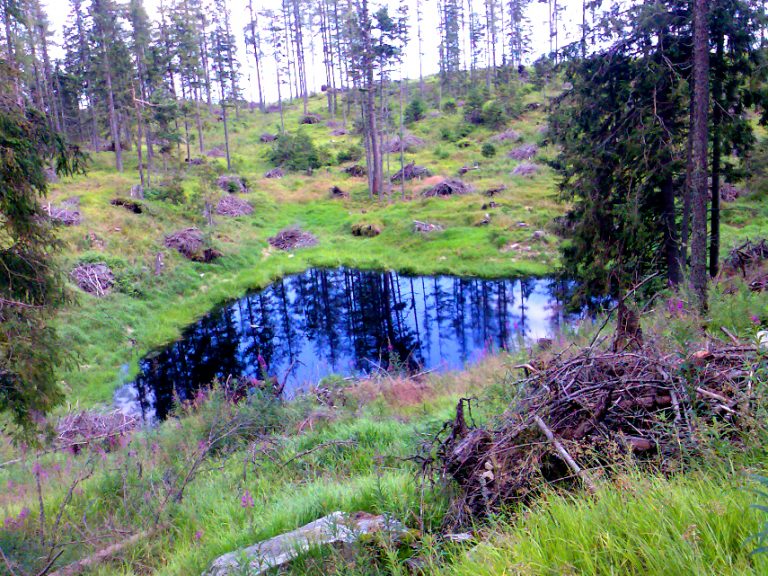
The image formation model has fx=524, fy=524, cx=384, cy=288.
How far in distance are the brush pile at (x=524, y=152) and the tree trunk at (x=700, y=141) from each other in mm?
31436

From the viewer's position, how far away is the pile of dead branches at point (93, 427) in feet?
33.6

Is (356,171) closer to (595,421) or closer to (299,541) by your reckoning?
(595,421)

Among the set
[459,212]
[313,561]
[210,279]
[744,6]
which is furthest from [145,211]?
[313,561]

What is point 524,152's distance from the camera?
4112 cm

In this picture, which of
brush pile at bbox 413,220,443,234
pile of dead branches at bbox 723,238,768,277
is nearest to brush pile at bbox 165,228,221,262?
brush pile at bbox 413,220,443,234

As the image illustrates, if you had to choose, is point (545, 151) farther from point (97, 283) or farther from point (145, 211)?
point (97, 283)

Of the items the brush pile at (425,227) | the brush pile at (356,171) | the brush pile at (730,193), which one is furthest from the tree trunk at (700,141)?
the brush pile at (356,171)

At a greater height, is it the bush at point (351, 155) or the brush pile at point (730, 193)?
the bush at point (351, 155)

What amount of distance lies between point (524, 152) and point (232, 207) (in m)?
22.7

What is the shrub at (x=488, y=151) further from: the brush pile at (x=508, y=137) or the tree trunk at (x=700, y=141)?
the tree trunk at (x=700, y=141)

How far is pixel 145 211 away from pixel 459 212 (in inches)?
688

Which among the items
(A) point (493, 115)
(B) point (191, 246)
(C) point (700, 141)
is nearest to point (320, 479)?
(C) point (700, 141)

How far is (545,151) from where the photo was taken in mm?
39188

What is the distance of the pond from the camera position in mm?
14664
